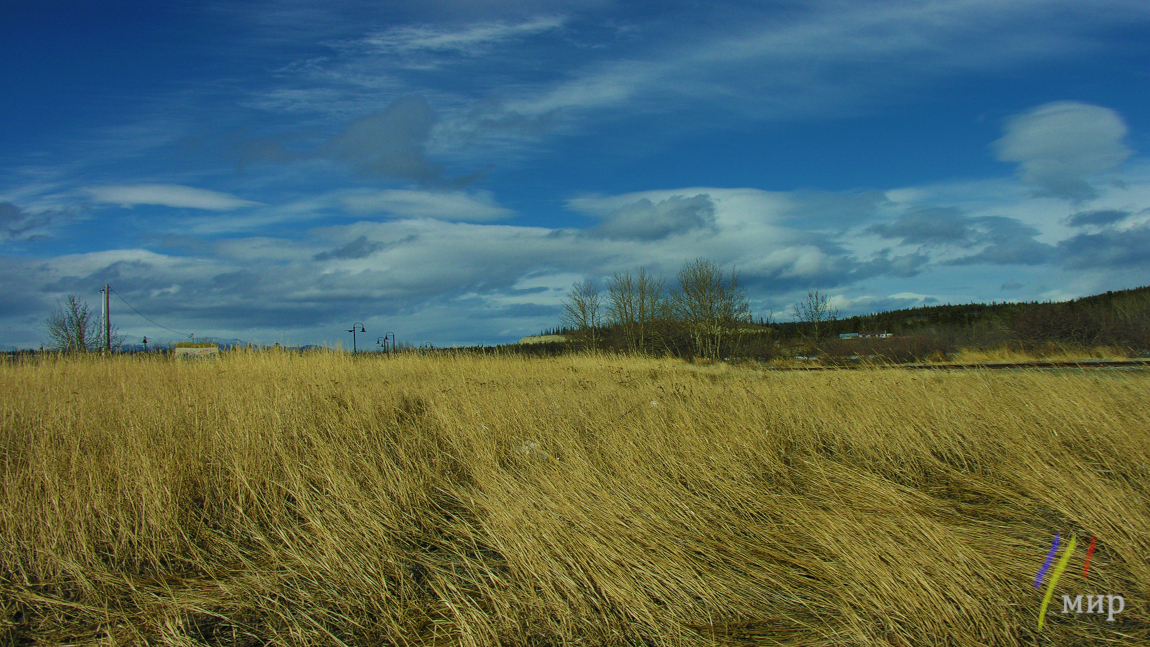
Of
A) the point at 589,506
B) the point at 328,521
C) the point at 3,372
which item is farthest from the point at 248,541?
the point at 3,372

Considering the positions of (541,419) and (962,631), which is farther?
(541,419)

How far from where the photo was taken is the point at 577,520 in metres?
4.16

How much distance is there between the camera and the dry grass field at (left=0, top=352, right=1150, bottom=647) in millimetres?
3176

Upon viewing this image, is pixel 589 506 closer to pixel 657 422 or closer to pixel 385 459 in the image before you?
pixel 385 459

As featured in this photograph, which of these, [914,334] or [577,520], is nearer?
[577,520]

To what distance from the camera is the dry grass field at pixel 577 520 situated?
10.4 ft

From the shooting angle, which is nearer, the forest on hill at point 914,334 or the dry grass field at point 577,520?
the dry grass field at point 577,520

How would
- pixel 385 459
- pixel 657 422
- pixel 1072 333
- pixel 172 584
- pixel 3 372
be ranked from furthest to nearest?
pixel 1072 333, pixel 3 372, pixel 657 422, pixel 385 459, pixel 172 584

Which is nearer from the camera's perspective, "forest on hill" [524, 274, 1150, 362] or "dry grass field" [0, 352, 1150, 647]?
"dry grass field" [0, 352, 1150, 647]

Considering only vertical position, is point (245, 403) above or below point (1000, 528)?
above

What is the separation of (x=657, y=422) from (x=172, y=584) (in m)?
5.23

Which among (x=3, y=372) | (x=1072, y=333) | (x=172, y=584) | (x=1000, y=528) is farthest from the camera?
(x=1072, y=333)

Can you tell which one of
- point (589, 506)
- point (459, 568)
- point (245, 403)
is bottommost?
point (459, 568)

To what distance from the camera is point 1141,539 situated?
3877 mm
